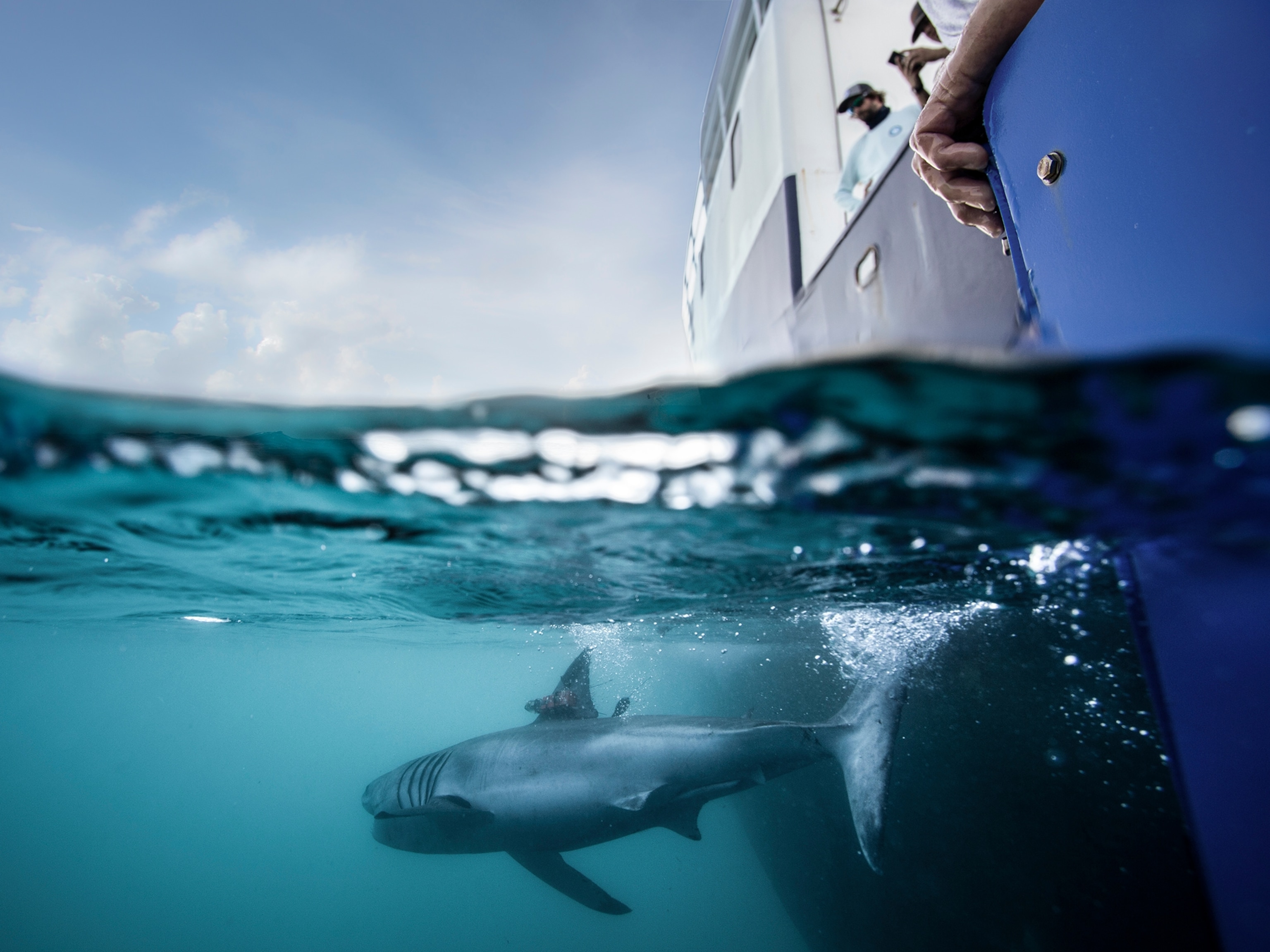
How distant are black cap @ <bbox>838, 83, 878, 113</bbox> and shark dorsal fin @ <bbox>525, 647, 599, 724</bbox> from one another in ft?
27.3

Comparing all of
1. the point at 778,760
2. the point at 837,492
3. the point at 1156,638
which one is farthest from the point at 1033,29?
the point at 778,760

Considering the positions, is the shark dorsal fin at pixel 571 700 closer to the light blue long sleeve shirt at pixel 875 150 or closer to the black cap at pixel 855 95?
the light blue long sleeve shirt at pixel 875 150

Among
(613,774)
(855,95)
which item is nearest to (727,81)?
(855,95)

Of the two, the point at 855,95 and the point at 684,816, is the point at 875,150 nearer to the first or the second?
the point at 855,95

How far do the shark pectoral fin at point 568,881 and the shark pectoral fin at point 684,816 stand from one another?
6.02 feet

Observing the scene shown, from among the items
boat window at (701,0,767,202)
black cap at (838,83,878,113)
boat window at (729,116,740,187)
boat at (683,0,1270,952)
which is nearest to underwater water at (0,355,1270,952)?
boat at (683,0,1270,952)

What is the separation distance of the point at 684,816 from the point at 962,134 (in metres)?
7.60

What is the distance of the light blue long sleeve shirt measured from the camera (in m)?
4.75

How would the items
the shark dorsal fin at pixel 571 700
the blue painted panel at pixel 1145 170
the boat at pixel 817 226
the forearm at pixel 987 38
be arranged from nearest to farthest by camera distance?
the blue painted panel at pixel 1145 170, the forearm at pixel 987 38, the boat at pixel 817 226, the shark dorsal fin at pixel 571 700

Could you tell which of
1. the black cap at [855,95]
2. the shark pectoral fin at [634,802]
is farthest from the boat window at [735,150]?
the shark pectoral fin at [634,802]

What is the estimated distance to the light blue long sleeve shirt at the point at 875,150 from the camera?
15.6 ft

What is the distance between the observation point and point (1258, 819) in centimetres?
188

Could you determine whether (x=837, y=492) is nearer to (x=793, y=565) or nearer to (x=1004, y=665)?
(x=793, y=565)

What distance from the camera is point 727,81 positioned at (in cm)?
916
